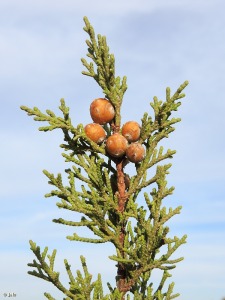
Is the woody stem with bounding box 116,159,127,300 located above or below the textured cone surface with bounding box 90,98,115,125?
below

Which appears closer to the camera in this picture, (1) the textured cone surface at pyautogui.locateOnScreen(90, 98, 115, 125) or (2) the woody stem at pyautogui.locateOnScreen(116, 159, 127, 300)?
(2) the woody stem at pyautogui.locateOnScreen(116, 159, 127, 300)

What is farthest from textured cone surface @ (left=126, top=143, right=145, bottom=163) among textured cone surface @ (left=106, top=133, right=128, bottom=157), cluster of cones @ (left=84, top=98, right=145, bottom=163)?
textured cone surface @ (left=106, top=133, right=128, bottom=157)

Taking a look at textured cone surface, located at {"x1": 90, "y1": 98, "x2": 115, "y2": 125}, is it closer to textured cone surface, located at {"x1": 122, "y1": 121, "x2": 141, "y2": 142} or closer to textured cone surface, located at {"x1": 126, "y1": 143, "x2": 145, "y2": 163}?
textured cone surface, located at {"x1": 122, "y1": 121, "x2": 141, "y2": 142}

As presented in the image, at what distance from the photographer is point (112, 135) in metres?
8.82

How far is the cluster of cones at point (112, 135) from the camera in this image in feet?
28.4

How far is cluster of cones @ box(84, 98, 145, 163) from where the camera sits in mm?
8664

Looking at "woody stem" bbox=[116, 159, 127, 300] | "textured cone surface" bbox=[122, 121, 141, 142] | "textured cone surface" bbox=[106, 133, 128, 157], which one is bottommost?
"woody stem" bbox=[116, 159, 127, 300]

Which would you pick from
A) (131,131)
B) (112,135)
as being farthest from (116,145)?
(131,131)

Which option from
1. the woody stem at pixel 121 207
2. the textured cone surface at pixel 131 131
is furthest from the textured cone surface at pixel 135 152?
the woody stem at pixel 121 207

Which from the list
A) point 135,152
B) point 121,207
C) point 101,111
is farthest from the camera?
point 101,111

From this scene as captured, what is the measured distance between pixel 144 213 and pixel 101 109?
1.95 metres

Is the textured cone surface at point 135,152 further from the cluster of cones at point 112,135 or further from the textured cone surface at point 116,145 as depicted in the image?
the textured cone surface at point 116,145

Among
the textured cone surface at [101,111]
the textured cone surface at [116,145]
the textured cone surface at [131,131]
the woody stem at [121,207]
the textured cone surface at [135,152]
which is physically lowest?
the woody stem at [121,207]

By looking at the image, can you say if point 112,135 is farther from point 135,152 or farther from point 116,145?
point 135,152
